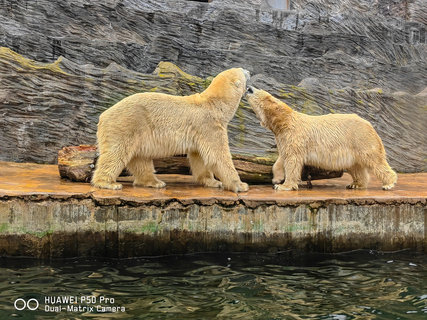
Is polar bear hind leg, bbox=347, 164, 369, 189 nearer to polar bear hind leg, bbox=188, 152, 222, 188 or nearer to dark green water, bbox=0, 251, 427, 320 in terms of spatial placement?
dark green water, bbox=0, 251, 427, 320

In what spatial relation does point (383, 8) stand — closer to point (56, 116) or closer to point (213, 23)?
point (213, 23)

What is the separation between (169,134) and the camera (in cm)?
669

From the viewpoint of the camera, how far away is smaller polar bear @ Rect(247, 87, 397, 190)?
23.3 ft

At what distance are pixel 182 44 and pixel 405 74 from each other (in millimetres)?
5992

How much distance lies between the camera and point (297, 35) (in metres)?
13.7

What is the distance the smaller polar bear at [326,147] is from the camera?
7.11 m

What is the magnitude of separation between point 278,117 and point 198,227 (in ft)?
7.55

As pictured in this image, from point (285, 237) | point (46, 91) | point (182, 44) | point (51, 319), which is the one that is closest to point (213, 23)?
point (182, 44)

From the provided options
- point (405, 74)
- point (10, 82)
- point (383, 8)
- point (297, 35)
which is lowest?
point (10, 82)

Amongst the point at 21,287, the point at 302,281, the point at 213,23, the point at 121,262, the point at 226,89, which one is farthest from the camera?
the point at 213,23

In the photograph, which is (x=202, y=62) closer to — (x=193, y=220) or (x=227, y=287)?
(x=193, y=220)

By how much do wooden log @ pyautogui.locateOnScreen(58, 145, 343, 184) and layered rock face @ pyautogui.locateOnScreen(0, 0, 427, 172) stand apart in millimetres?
173

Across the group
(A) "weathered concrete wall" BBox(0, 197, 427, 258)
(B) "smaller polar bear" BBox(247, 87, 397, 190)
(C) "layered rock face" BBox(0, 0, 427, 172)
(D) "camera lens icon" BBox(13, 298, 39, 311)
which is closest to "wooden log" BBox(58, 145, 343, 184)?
(C) "layered rock face" BBox(0, 0, 427, 172)

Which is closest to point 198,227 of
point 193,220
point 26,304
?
point 193,220
